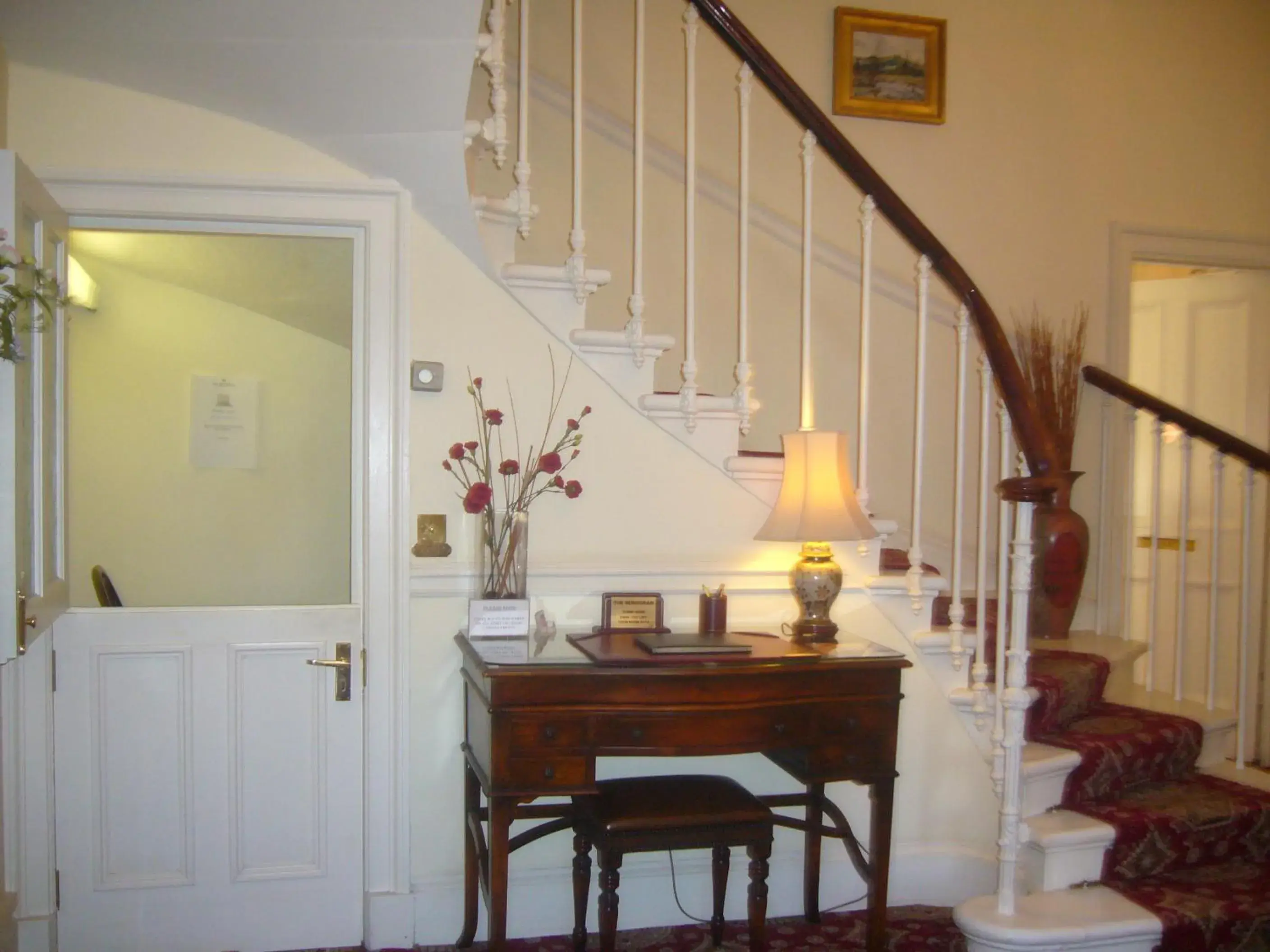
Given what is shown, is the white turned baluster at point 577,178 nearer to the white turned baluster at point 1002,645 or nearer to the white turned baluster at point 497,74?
the white turned baluster at point 497,74

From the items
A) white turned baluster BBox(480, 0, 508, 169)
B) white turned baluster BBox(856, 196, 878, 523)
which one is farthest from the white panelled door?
white turned baluster BBox(856, 196, 878, 523)

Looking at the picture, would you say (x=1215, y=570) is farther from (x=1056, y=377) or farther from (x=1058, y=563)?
(x=1056, y=377)

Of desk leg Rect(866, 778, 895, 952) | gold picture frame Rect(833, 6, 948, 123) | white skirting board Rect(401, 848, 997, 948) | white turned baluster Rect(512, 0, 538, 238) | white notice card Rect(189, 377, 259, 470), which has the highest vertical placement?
gold picture frame Rect(833, 6, 948, 123)

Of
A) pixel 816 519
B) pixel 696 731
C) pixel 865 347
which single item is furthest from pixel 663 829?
pixel 865 347

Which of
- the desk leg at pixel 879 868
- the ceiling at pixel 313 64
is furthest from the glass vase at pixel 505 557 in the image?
the desk leg at pixel 879 868

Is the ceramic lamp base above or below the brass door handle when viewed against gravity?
above

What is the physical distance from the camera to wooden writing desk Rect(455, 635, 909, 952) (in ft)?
6.71

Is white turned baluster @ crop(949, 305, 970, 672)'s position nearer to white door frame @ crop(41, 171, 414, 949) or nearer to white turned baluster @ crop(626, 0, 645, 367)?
white turned baluster @ crop(626, 0, 645, 367)

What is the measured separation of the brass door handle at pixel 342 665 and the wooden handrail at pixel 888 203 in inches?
71.0

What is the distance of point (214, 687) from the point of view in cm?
246

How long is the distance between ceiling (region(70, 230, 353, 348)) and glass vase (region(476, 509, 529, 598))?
31.7 inches

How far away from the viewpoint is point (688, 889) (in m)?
2.65

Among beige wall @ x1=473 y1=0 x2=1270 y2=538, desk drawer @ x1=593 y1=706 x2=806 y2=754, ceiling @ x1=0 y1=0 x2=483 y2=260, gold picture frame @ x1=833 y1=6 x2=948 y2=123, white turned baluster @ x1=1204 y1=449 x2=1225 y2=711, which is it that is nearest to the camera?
ceiling @ x1=0 y1=0 x2=483 y2=260

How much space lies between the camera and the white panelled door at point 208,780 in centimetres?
241
